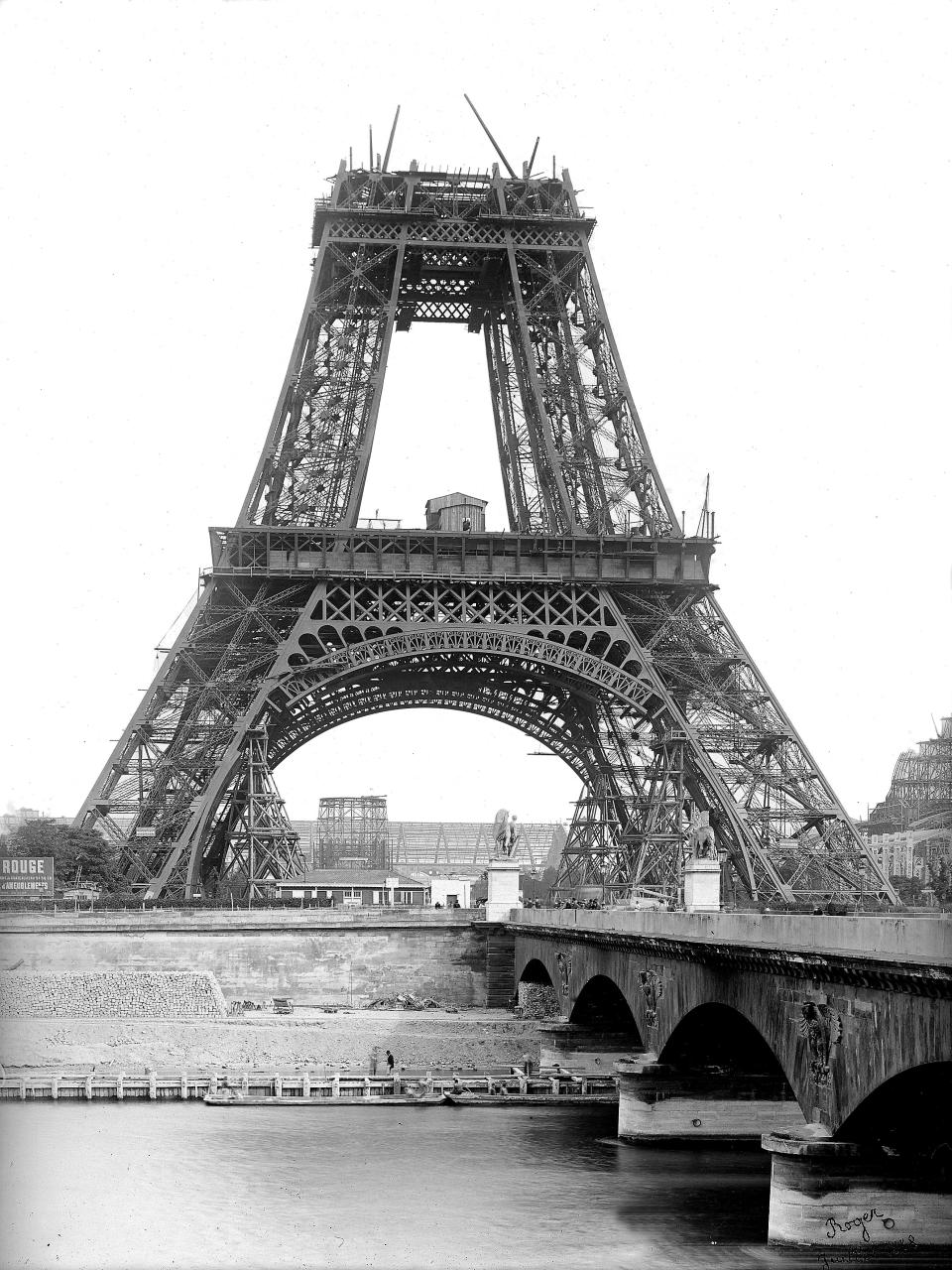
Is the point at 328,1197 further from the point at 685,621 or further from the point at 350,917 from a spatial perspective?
the point at 685,621

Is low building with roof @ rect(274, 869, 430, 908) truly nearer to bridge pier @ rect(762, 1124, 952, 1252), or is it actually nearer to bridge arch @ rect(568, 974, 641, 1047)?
bridge arch @ rect(568, 974, 641, 1047)

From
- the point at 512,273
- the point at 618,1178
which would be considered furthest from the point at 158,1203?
the point at 512,273

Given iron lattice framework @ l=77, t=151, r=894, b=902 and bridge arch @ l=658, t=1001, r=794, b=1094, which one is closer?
bridge arch @ l=658, t=1001, r=794, b=1094

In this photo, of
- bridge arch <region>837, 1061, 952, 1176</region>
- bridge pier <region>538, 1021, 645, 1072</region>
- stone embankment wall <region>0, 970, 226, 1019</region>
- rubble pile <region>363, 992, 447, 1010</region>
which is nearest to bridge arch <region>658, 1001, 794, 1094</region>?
bridge arch <region>837, 1061, 952, 1176</region>

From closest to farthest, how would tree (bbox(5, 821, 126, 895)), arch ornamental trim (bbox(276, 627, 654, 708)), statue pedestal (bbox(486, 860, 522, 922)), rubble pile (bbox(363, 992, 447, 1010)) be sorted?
rubble pile (bbox(363, 992, 447, 1010)) → arch ornamental trim (bbox(276, 627, 654, 708)) → statue pedestal (bbox(486, 860, 522, 922)) → tree (bbox(5, 821, 126, 895))
